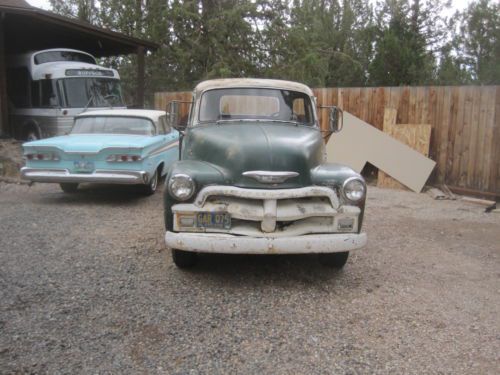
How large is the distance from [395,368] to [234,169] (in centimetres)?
216

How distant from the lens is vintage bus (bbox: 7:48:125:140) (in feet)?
41.7

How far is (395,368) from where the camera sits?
3.04 metres

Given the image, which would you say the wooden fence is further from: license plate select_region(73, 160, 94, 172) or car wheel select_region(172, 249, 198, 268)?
car wheel select_region(172, 249, 198, 268)

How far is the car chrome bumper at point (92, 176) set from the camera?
286 inches

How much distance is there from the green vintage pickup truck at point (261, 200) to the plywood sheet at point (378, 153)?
5.31 meters

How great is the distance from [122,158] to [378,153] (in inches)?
213

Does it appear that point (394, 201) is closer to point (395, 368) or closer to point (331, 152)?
point (331, 152)

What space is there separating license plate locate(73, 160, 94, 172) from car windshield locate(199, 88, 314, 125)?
2.48 m

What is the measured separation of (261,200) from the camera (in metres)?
4.24

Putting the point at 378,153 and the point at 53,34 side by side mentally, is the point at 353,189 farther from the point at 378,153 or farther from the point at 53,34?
the point at 53,34

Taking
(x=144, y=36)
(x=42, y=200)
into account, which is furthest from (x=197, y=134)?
(x=144, y=36)

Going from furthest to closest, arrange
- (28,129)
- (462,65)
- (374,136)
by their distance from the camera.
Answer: (462,65) → (28,129) → (374,136)

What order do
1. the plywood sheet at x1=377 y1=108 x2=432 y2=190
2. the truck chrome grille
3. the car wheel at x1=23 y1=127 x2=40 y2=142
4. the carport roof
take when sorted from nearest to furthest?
1. the truck chrome grille
2. the plywood sheet at x1=377 y1=108 x2=432 y2=190
3. the carport roof
4. the car wheel at x1=23 y1=127 x2=40 y2=142

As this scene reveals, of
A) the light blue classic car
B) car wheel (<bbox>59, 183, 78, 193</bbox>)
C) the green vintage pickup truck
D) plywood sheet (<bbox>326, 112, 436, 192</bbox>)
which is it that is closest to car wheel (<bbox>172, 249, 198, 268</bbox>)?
the green vintage pickup truck
